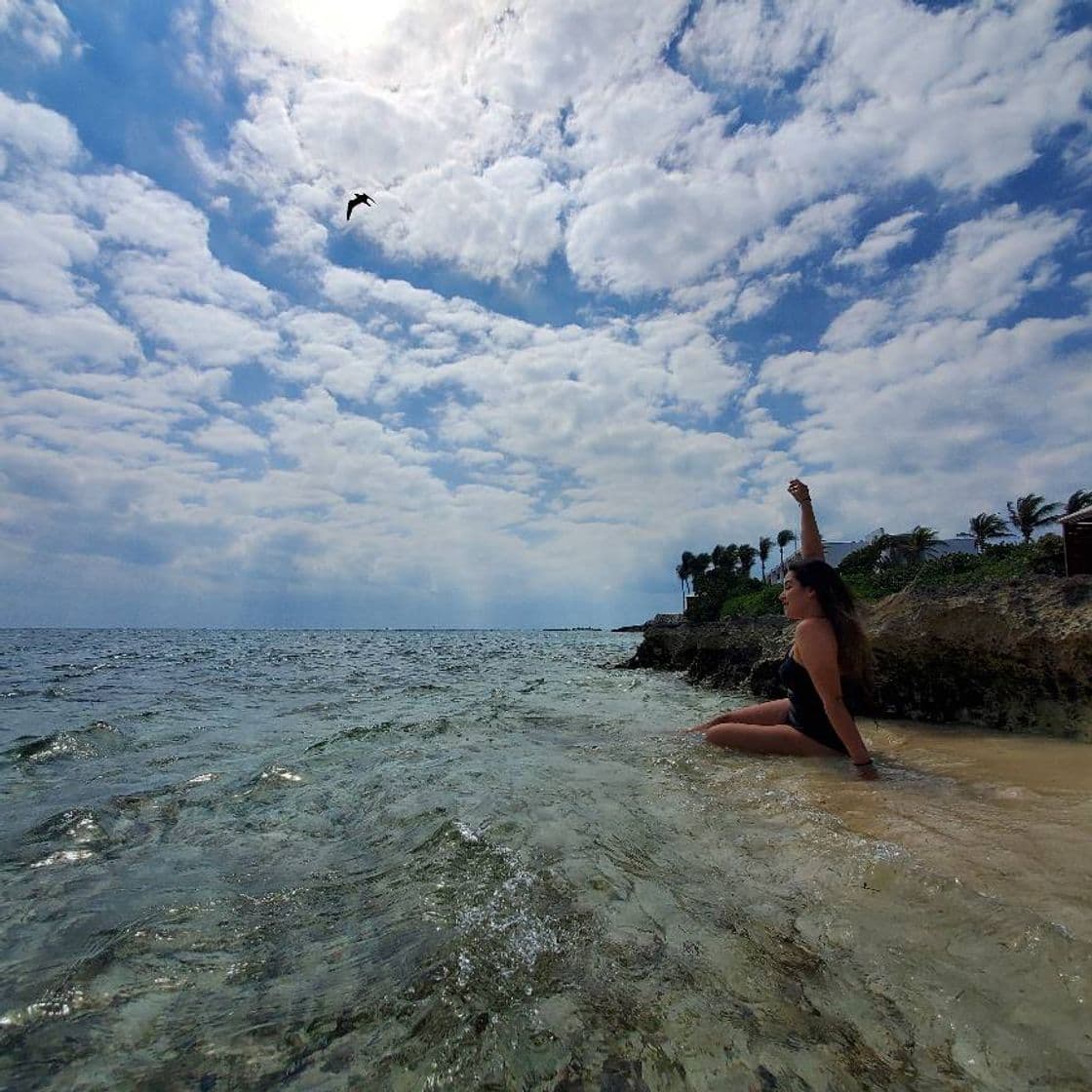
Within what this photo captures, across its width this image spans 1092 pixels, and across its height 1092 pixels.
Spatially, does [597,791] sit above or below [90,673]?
below

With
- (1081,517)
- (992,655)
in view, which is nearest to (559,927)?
(992,655)

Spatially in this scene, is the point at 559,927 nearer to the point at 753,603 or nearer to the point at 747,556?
the point at 753,603

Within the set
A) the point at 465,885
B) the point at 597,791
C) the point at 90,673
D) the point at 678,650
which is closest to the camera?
the point at 465,885

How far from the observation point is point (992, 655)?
20.2 ft

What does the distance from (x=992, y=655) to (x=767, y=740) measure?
258 centimetres

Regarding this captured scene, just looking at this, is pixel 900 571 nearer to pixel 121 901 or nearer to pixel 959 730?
pixel 959 730

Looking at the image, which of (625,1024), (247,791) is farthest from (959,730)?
(247,791)

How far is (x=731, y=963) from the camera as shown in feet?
6.45

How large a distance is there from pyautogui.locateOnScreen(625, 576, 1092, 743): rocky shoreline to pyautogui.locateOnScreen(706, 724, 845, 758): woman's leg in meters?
2.04

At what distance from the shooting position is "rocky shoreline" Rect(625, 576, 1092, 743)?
5.55 m

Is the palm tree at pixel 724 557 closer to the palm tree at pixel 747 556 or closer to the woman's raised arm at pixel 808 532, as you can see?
the palm tree at pixel 747 556

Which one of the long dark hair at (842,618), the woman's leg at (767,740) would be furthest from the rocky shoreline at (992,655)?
the woman's leg at (767,740)

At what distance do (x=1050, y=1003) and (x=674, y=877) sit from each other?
131 cm

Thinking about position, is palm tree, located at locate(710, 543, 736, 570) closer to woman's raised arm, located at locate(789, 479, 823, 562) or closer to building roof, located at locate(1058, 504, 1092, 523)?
building roof, located at locate(1058, 504, 1092, 523)
